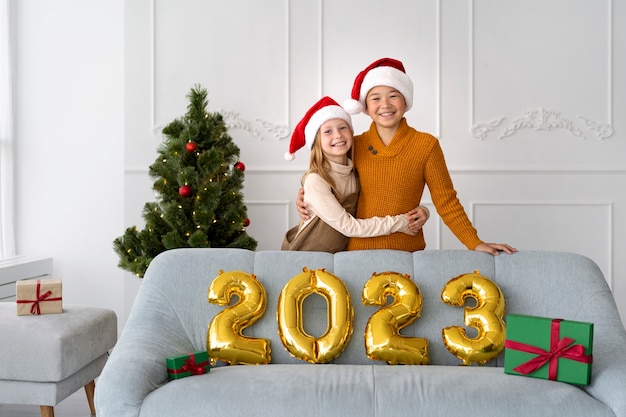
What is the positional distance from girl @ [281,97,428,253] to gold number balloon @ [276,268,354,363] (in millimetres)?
297

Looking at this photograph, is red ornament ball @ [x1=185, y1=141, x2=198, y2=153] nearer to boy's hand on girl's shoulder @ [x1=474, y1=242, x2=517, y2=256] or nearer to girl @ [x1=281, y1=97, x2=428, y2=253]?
girl @ [x1=281, y1=97, x2=428, y2=253]

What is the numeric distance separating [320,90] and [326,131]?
1.73 metres

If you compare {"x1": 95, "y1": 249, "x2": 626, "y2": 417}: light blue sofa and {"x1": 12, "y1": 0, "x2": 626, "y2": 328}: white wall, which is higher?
{"x1": 12, "y1": 0, "x2": 626, "y2": 328}: white wall

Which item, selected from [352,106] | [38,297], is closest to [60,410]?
[38,297]

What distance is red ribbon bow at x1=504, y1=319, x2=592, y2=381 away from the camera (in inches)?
81.5

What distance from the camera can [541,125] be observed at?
14.6 feet

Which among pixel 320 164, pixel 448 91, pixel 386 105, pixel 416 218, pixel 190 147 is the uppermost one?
pixel 448 91

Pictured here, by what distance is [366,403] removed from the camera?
6.53 feet

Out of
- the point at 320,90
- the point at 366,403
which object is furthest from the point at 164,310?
the point at 320,90

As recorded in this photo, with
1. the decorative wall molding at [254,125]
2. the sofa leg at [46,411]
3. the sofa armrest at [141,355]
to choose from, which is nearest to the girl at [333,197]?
the sofa armrest at [141,355]

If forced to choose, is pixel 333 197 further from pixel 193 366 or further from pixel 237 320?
pixel 193 366

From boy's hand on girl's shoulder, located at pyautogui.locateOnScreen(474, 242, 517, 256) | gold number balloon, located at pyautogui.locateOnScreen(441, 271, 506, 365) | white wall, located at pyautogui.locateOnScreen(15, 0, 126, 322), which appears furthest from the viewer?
white wall, located at pyautogui.locateOnScreen(15, 0, 126, 322)

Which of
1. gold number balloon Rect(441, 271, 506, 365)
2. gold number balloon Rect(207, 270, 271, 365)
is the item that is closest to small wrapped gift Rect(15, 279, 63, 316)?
gold number balloon Rect(207, 270, 271, 365)

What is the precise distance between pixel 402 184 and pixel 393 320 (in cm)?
62
